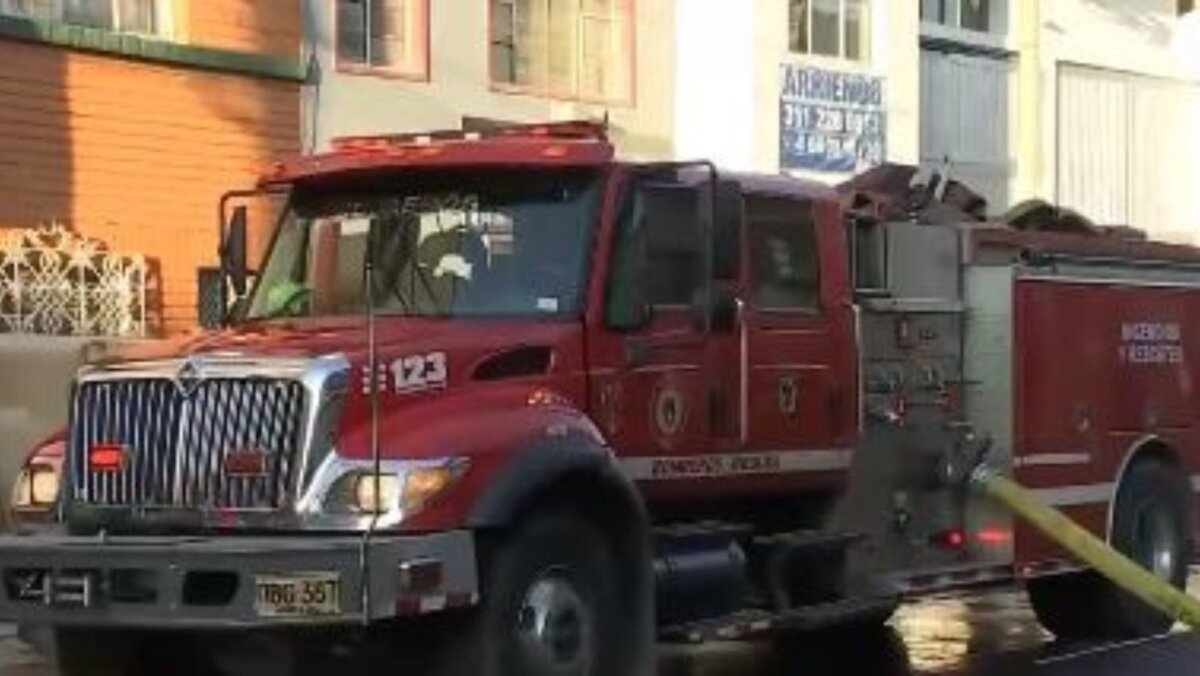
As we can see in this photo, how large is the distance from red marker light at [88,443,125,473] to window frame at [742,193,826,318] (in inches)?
124

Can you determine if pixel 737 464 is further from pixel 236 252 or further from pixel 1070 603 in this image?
pixel 1070 603

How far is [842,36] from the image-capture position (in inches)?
969

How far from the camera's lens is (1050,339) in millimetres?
12492

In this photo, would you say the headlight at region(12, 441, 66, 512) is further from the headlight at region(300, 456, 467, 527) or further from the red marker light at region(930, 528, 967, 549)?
the red marker light at region(930, 528, 967, 549)

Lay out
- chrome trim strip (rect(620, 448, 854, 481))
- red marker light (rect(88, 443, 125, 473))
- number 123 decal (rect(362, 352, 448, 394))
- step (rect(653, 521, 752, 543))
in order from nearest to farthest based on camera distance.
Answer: number 123 decal (rect(362, 352, 448, 394)), red marker light (rect(88, 443, 125, 473)), chrome trim strip (rect(620, 448, 854, 481)), step (rect(653, 521, 752, 543))

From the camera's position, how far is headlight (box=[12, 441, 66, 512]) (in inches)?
346

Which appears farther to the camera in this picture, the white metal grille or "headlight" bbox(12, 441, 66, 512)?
the white metal grille

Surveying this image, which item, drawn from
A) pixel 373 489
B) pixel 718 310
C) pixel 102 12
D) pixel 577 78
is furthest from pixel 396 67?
pixel 373 489

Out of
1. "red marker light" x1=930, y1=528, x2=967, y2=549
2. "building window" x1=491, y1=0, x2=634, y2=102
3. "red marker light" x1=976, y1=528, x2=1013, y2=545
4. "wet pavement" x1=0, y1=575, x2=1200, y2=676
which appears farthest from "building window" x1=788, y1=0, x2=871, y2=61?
"red marker light" x1=930, y1=528, x2=967, y2=549

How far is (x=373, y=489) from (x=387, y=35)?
12395 mm

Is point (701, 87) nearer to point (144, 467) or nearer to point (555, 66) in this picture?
point (555, 66)

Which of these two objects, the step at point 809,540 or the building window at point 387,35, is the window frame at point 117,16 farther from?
the step at point 809,540

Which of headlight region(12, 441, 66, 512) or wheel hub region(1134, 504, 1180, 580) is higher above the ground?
headlight region(12, 441, 66, 512)

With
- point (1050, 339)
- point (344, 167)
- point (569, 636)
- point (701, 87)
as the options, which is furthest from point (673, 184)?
point (701, 87)
